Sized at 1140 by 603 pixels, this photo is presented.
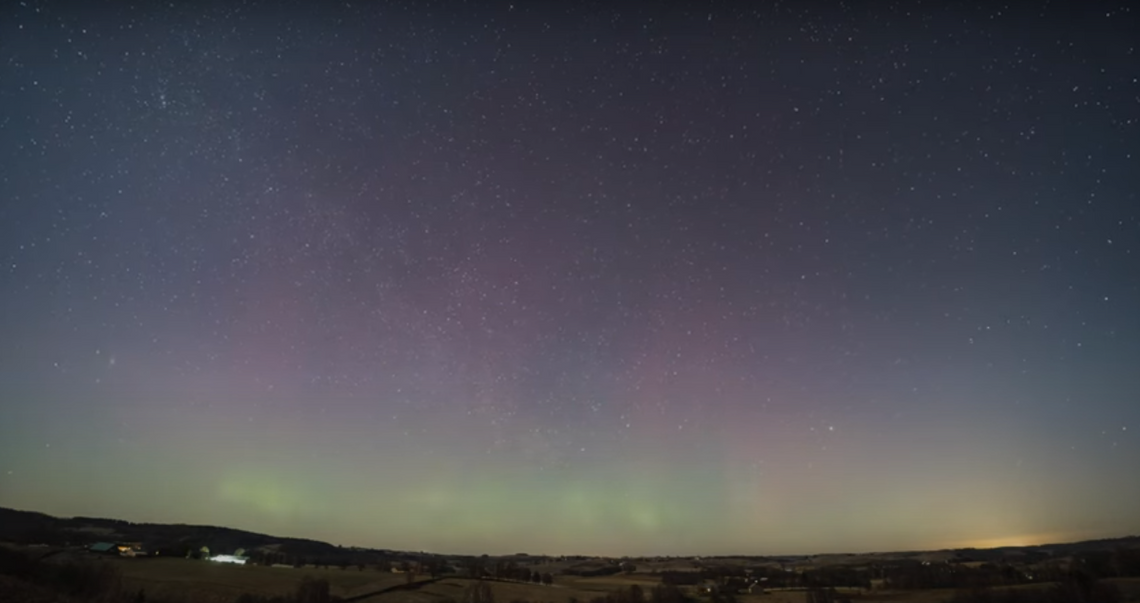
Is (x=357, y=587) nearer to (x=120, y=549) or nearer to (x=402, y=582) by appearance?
(x=402, y=582)

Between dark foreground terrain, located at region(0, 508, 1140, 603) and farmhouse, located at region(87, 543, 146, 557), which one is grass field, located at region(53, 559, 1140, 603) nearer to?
dark foreground terrain, located at region(0, 508, 1140, 603)

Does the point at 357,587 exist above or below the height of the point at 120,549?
below

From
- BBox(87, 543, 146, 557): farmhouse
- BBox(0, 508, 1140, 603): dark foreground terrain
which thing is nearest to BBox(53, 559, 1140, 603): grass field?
BBox(0, 508, 1140, 603): dark foreground terrain

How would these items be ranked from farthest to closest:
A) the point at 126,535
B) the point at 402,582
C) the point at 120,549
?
the point at 126,535
the point at 120,549
the point at 402,582

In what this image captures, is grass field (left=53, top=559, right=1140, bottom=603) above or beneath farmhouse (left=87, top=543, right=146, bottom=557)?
beneath

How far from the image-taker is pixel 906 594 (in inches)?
4624

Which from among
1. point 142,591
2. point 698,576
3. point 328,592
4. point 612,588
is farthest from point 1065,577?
point 142,591

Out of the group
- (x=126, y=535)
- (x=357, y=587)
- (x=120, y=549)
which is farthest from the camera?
(x=126, y=535)

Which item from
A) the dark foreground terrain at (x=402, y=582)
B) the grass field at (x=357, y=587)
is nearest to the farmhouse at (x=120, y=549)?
the dark foreground terrain at (x=402, y=582)

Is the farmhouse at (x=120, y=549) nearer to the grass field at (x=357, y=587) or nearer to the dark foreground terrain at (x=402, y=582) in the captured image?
the dark foreground terrain at (x=402, y=582)

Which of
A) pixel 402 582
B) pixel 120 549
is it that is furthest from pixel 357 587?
pixel 120 549

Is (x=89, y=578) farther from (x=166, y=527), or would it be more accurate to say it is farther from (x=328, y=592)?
(x=166, y=527)

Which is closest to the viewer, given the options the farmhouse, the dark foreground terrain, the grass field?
the dark foreground terrain

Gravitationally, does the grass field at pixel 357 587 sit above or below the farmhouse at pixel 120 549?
below
